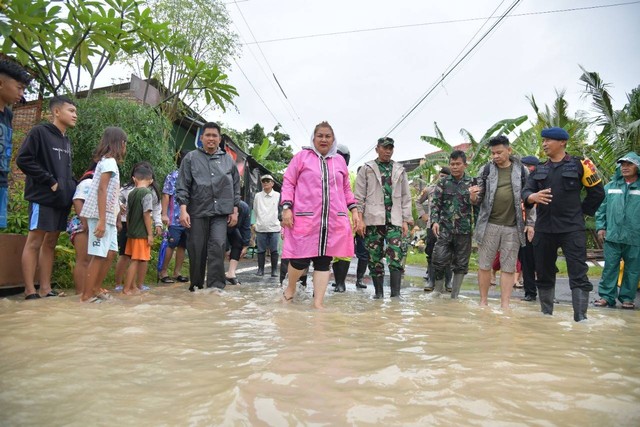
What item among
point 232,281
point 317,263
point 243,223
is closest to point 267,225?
point 243,223

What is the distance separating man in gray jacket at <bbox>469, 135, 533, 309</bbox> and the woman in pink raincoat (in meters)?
1.61

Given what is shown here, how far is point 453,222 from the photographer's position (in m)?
6.05

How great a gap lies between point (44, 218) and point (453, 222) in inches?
185

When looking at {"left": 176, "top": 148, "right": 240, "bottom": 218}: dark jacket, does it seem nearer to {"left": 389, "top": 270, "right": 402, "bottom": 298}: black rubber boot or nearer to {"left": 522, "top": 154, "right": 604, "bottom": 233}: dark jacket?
{"left": 389, "top": 270, "right": 402, "bottom": 298}: black rubber boot

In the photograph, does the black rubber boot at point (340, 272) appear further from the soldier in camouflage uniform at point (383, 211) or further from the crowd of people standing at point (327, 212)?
the soldier in camouflage uniform at point (383, 211)

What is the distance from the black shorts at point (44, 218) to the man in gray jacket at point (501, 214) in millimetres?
4310

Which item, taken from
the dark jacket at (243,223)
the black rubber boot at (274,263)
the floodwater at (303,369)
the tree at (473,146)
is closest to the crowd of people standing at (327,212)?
the floodwater at (303,369)

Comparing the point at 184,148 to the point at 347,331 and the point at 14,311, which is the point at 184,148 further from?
the point at 347,331

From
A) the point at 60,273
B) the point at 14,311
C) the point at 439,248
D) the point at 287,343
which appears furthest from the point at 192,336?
the point at 439,248

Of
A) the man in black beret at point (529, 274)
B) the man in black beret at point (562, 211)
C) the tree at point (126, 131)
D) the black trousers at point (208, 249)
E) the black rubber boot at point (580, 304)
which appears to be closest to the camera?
the black rubber boot at point (580, 304)

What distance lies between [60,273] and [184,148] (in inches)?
464

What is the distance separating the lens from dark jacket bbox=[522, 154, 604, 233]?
432cm

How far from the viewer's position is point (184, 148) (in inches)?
651

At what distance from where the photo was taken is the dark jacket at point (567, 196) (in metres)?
4.32
